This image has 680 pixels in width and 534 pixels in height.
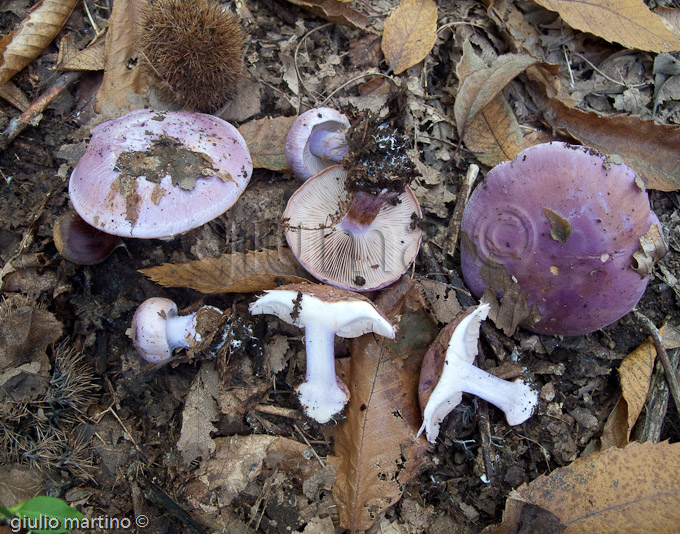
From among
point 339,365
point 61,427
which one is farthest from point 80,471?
point 339,365

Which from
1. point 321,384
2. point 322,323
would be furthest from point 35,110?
point 321,384

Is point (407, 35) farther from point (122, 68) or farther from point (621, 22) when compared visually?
point (122, 68)

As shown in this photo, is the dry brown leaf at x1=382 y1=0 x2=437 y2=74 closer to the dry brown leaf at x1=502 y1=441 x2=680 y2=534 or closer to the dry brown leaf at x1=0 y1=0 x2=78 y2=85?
the dry brown leaf at x1=0 y1=0 x2=78 y2=85

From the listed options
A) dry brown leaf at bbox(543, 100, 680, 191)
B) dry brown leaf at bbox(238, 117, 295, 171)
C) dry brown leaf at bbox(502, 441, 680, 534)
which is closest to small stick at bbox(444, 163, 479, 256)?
dry brown leaf at bbox(543, 100, 680, 191)

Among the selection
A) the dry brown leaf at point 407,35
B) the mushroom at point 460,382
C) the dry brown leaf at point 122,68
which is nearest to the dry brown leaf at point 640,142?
the dry brown leaf at point 407,35

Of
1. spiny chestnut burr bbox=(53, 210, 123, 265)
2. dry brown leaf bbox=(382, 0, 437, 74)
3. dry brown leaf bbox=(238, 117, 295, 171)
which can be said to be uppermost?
dry brown leaf bbox=(382, 0, 437, 74)
